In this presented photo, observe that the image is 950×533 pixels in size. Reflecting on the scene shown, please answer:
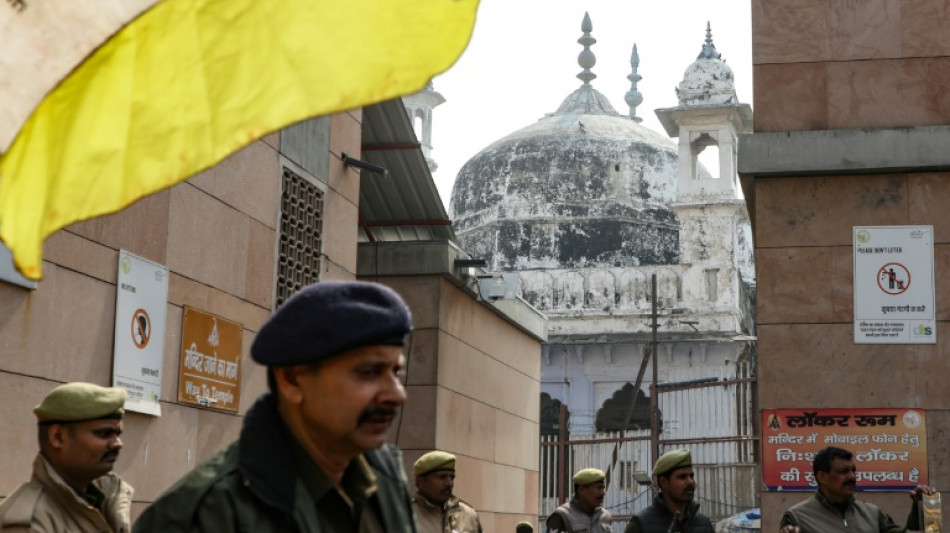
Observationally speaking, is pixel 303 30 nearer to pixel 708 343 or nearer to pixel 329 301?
pixel 329 301

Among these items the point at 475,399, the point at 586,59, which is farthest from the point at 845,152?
the point at 586,59

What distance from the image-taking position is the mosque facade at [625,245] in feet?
115

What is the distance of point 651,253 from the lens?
41719 mm

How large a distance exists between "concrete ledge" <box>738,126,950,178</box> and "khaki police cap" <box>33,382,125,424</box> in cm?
622

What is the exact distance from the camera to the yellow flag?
99.0 inches

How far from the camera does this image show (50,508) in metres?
4.72

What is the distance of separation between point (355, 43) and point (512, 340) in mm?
14788

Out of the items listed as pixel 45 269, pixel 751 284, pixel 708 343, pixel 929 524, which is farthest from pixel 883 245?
pixel 751 284

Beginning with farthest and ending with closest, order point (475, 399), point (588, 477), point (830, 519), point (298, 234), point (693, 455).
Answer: point (693, 455), point (475, 399), point (298, 234), point (588, 477), point (830, 519)

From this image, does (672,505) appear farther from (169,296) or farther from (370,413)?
(370,413)

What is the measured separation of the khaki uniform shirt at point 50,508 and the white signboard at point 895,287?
632 cm

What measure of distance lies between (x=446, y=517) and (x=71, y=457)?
A: 389 centimetres

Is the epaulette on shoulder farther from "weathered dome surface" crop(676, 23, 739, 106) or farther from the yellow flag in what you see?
"weathered dome surface" crop(676, 23, 739, 106)

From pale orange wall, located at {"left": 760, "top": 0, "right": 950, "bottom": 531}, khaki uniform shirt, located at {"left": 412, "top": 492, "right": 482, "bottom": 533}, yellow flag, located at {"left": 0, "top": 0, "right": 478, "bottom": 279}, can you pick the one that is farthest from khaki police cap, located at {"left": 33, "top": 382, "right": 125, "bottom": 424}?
pale orange wall, located at {"left": 760, "top": 0, "right": 950, "bottom": 531}
